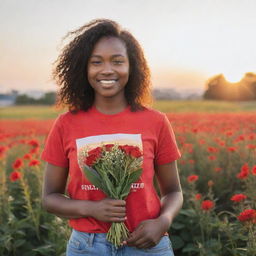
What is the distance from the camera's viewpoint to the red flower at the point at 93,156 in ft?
5.88

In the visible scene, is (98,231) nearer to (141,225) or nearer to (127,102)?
(141,225)

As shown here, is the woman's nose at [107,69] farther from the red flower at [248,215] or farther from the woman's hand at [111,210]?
the red flower at [248,215]

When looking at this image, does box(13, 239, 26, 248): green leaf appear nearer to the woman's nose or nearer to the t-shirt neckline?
the t-shirt neckline

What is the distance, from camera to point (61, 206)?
6.41ft

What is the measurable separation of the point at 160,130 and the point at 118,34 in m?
0.48

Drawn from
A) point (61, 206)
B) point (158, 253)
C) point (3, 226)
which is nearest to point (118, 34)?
point (61, 206)

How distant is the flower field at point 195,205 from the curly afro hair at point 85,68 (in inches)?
39.6

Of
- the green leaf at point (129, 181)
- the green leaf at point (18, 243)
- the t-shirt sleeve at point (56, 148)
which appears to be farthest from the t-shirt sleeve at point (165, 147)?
the green leaf at point (18, 243)

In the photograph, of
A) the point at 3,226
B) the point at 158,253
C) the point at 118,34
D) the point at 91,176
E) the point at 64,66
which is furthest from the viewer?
the point at 3,226

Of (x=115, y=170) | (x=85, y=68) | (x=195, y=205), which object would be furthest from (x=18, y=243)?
(x=115, y=170)

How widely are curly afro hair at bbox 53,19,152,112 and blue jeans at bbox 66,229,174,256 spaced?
56cm

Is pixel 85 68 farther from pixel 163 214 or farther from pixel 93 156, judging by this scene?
pixel 163 214

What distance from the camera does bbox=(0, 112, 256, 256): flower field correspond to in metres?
3.38

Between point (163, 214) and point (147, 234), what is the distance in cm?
14
